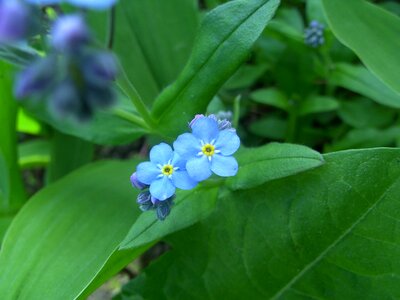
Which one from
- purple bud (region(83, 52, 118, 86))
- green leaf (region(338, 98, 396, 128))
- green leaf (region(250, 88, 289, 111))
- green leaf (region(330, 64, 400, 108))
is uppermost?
purple bud (region(83, 52, 118, 86))

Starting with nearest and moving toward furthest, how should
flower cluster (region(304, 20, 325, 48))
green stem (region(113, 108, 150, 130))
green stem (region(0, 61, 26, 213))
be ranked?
green stem (region(113, 108, 150, 130)), green stem (region(0, 61, 26, 213)), flower cluster (region(304, 20, 325, 48))

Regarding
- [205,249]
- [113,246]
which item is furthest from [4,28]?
[205,249]

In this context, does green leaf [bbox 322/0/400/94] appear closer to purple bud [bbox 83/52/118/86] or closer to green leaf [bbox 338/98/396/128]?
green leaf [bbox 338/98/396/128]

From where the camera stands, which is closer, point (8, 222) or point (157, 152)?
point (157, 152)

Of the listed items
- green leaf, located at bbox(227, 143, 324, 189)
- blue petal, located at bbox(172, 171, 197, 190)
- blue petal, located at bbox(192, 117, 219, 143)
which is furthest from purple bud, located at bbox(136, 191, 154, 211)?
green leaf, located at bbox(227, 143, 324, 189)

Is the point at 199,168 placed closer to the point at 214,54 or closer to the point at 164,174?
the point at 164,174

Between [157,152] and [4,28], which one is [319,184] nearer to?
[157,152]
